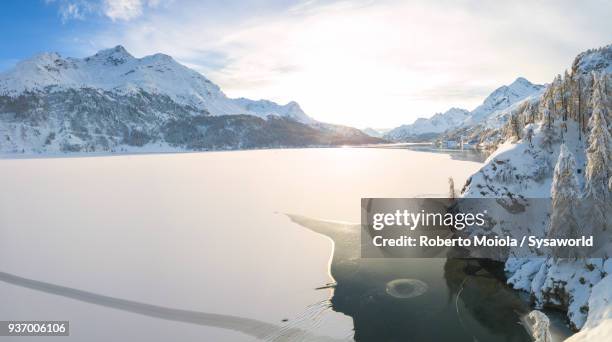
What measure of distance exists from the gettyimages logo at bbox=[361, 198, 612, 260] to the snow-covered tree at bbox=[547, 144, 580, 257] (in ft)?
1.32

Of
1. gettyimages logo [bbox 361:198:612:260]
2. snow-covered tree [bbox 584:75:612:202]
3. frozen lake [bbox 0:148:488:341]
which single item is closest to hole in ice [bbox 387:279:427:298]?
frozen lake [bbox 0:148:488:341]

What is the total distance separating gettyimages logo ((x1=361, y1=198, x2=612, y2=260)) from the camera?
2353cm

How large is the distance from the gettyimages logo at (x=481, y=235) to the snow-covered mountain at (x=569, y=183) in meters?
0.26

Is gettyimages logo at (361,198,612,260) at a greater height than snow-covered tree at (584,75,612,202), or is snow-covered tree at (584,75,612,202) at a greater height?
snow-covered tree at (584,75,612,202)

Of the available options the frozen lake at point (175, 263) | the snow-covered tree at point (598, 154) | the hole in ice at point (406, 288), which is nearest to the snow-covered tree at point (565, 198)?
the snow-covered tree at point (598, 154)

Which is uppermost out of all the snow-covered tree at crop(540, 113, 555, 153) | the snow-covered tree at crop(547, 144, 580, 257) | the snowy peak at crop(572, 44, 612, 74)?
the snowy peak at crop(572, 44, 612, 74)

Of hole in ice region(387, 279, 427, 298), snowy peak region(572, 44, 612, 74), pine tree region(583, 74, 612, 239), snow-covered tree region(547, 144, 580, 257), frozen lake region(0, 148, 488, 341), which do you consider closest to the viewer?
frozen lake region(0, 148, 488, 341)

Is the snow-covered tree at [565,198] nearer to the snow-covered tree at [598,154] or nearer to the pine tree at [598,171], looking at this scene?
the pine tree at [598,171]

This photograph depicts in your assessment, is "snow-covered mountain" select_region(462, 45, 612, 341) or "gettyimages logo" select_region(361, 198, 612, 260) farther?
"gettyimages logo" select_region(361, 198, 612, 260)

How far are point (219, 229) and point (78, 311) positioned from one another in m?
17.7

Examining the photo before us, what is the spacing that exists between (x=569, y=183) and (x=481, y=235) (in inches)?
463

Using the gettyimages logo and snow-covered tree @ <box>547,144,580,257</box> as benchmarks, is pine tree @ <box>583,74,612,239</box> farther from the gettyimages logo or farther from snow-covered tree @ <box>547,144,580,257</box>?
snow-covered tree @ <box>547,144,580,257</box>

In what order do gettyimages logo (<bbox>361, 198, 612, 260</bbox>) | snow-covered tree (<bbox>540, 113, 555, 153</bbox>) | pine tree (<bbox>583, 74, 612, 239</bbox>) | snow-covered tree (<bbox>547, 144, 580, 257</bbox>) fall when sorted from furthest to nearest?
snow-covered tree (<bbox>540, 113, 555, 153</bbox>)
gettyimages logo (<bbox>361, 198, 612, 260</bbox>)
pine tree (<bbox>583, 74, 612, 239</bbox>)
snow-covered tree (<bbox>547, 144, 580, 257</bbox>)

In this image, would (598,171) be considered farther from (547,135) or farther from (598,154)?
(547,135)
